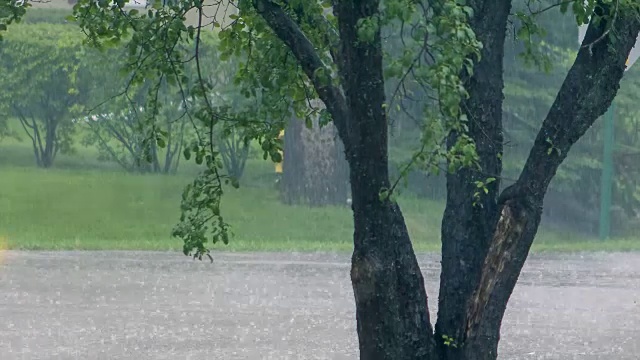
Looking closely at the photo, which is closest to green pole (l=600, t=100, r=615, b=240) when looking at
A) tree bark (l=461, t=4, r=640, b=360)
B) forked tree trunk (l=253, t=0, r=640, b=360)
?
forked tree trunk (l=253, t=0, r=640, b=360)

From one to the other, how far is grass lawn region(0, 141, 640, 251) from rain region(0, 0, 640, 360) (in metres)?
0.06

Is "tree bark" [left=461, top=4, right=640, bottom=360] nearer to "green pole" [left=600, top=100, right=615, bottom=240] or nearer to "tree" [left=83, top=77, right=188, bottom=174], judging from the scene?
"green pole" [left=600, top=100, right=615, bottom=240]

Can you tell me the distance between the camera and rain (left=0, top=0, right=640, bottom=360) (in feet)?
22.5

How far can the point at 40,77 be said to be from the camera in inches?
1017

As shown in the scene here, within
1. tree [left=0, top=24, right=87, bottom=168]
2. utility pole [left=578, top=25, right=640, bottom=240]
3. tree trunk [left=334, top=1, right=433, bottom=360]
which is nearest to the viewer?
tree trunk [left=334, top=1, right=433, bottom=360]

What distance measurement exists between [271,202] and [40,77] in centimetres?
494

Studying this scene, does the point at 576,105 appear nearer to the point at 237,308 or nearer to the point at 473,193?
the point at 473,193

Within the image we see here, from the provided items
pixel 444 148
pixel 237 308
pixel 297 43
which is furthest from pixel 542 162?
pixel 237 308

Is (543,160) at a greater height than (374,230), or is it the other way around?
(543,160)

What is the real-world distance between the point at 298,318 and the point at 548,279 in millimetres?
4692

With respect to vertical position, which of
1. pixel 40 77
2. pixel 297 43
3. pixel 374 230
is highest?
pixel 40 77

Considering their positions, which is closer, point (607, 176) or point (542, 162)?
point (542, 162)

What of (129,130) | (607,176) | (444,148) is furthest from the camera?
(129,130)

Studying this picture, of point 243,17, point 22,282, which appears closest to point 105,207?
point 22,282
